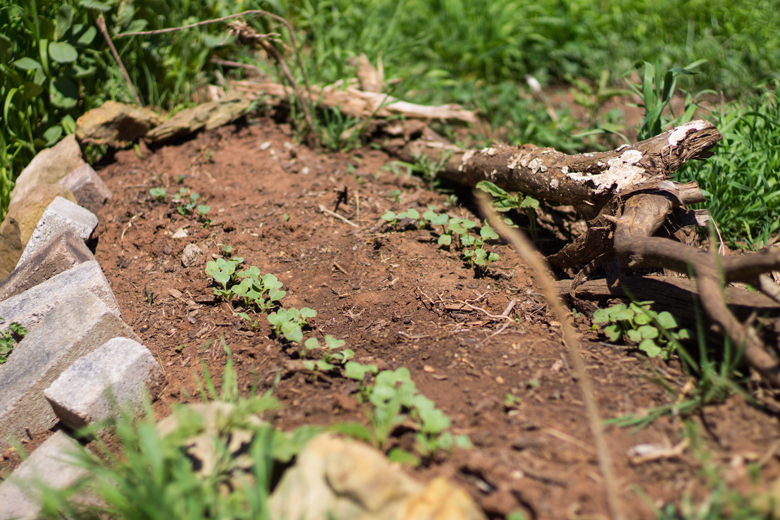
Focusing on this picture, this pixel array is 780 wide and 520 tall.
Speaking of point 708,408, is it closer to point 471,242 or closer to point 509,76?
point 471,242

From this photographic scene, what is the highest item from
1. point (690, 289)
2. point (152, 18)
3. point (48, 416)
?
point (152, 18)

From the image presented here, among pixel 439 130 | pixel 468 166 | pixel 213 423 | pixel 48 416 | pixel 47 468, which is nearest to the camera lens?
pixel 213 423

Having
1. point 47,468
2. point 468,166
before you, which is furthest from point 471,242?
point 47,468

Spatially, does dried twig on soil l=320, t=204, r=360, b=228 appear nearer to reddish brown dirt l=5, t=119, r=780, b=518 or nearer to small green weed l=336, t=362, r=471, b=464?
reddish brown dirt l=5, t=119, r=780, b=518

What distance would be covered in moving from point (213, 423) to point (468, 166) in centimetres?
197

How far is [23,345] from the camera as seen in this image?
2.08 metres

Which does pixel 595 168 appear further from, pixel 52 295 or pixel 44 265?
pixel 44 265

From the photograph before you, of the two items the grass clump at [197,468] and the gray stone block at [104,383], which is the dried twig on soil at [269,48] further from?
the grass clump at [197,468]

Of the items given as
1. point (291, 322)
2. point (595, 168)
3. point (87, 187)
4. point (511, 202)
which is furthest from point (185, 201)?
point (595, 168)

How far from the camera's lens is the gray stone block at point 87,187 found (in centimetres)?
293

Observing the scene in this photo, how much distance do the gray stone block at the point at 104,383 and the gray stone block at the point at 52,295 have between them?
14.5 inches

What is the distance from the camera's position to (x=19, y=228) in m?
2.66

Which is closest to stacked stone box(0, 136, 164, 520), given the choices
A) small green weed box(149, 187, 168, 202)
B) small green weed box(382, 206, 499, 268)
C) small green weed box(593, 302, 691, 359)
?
small green weed box(149, 187, 168, 202)

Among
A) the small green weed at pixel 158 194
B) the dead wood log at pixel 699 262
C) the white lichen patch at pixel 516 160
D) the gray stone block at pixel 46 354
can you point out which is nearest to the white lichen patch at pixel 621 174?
the dead wood log at pixel 699 262
